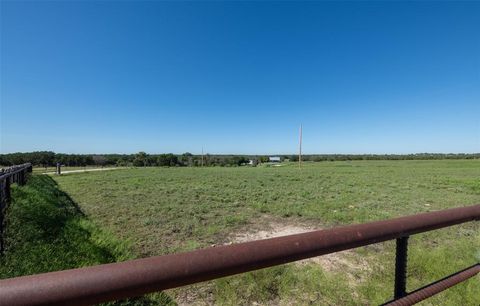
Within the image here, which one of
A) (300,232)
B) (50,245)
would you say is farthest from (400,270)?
(300,232)

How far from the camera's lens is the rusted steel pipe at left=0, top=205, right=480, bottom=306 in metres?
0.67

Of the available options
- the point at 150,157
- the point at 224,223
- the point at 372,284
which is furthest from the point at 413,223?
the point at 150,157

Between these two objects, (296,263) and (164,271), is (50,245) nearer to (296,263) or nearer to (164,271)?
(296,263)

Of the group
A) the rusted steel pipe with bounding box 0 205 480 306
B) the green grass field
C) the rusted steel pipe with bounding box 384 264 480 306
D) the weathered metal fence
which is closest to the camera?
the rusted steel pipe with bounding box 0 205 480 306

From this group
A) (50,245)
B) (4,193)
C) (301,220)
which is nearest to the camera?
(50,245)

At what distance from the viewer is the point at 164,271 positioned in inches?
31.7

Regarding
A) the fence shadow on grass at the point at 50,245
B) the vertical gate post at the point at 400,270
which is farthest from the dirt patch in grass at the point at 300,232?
the vertical gate post at the point at 400,270

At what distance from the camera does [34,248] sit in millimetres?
3996

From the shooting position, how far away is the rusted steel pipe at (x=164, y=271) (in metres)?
0.67

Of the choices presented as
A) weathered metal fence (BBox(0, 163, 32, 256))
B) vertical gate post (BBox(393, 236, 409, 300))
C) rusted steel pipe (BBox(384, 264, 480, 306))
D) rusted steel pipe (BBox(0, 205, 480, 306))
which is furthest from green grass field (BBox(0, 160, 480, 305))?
rusted steel pipe (BBox(0, 205, 480, 306))

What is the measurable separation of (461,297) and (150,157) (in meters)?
69.4

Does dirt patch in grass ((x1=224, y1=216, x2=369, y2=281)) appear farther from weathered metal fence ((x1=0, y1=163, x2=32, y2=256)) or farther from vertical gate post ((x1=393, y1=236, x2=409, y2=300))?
weathered metal fence ((x1=0, y1=163, x2=32, y2=256))

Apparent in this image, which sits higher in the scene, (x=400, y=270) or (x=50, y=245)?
(x=400, y=270)

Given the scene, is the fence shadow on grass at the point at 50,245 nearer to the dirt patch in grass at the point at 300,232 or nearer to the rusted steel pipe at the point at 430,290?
the dirt patch in grass at the point at 300,232
